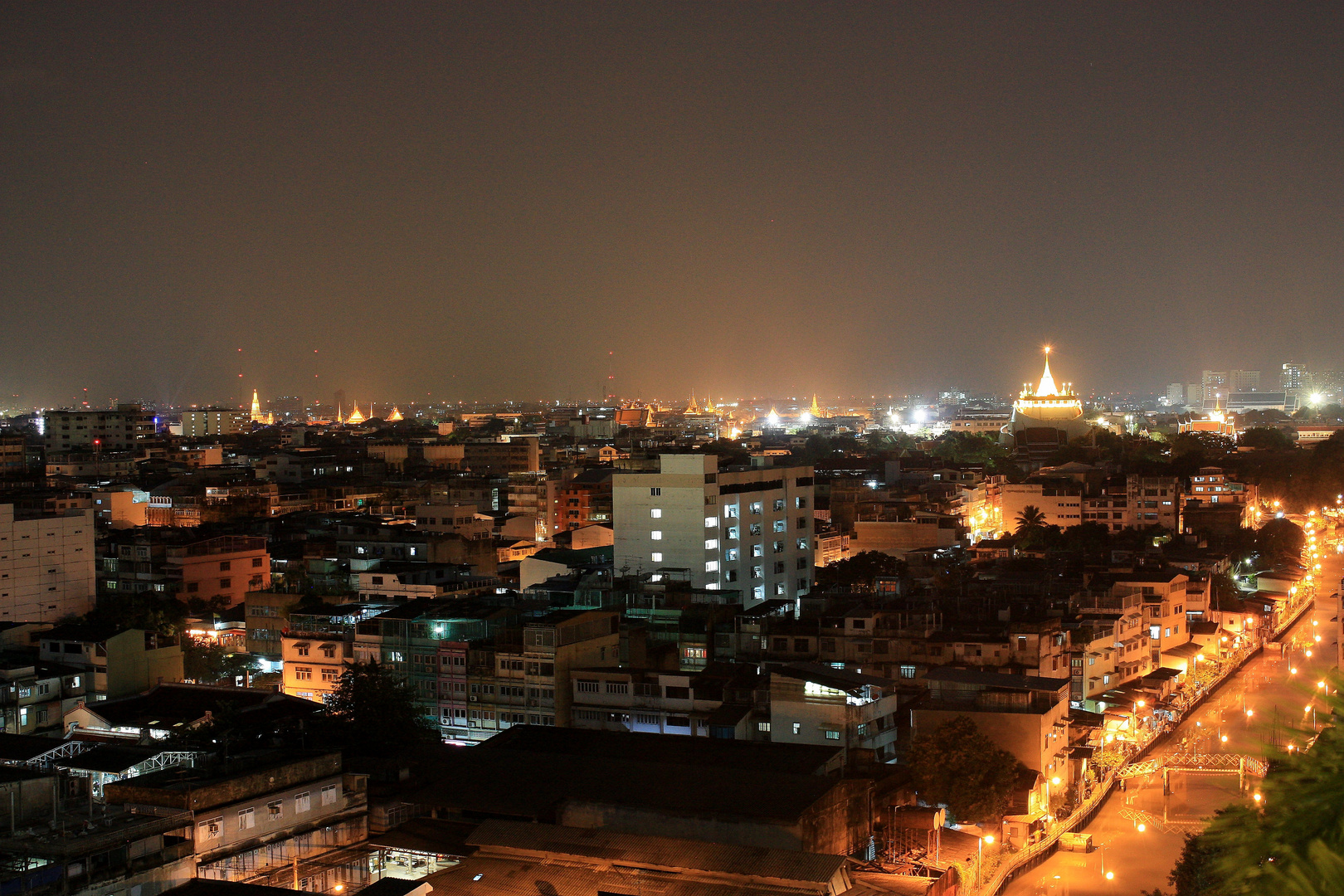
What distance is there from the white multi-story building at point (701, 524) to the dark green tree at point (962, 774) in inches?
211

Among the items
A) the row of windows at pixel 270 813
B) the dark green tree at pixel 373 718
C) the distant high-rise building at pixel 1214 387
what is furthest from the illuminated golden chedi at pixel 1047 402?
the distant high-rise building at pixel 1214 387

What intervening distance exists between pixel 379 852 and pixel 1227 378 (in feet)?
257

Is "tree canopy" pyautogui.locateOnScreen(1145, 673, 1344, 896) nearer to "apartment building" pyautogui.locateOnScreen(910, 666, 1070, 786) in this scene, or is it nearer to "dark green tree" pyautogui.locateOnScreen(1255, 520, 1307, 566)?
"apartment building" pyautogui.locateOnScreen(910, 666, 1070, 786)

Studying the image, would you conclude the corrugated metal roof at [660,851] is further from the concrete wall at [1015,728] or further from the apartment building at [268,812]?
the concrete wall at [1015,728]

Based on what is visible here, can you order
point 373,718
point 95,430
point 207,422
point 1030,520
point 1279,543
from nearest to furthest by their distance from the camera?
point 373,718 < point 1279,543 < point 1030,520 < point 95,430 < point 207,422

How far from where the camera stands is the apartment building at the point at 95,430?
31969mm

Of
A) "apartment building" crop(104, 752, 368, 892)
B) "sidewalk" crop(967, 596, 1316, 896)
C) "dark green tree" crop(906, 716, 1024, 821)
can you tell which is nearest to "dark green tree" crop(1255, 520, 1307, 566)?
"sidewalk" crop(967, 596, 1316, 896)

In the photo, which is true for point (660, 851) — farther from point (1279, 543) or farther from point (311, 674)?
point (1279, 543)

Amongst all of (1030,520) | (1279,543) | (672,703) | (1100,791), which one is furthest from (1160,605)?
(1279,543)

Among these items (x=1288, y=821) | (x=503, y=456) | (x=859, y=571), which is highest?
(x=1288, y=821)

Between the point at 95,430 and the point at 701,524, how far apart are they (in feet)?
81.5

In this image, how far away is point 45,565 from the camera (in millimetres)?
12516

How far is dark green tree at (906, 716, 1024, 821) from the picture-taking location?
23.0 ft

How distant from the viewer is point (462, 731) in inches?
348
